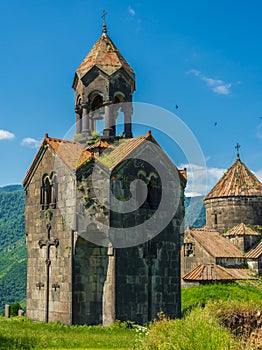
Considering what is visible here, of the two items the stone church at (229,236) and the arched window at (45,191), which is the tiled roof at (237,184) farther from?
the arched window at (45,191)

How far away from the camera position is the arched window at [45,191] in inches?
703

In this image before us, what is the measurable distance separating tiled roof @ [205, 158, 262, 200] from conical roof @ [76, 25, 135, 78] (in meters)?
15.9

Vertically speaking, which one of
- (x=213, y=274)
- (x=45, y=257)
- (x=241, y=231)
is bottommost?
(x=213, y=274)

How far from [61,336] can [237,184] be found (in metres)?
21.3

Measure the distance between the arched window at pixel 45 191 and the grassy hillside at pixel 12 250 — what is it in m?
54.6

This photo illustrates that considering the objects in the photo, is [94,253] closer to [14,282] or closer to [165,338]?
[165,338]

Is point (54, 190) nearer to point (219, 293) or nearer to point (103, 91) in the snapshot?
point (103, 91)

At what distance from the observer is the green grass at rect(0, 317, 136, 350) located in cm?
1244

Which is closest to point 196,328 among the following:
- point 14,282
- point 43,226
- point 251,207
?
point 43,226

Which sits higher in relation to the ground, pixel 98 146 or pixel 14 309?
pixel 98 146

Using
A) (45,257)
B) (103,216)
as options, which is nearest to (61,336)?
(103,216)

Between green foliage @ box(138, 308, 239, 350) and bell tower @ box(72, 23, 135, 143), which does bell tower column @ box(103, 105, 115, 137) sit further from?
green foliage @ box(138, 308, 239, 350)

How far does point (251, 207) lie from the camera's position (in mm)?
32062

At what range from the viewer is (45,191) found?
18.0 metres
